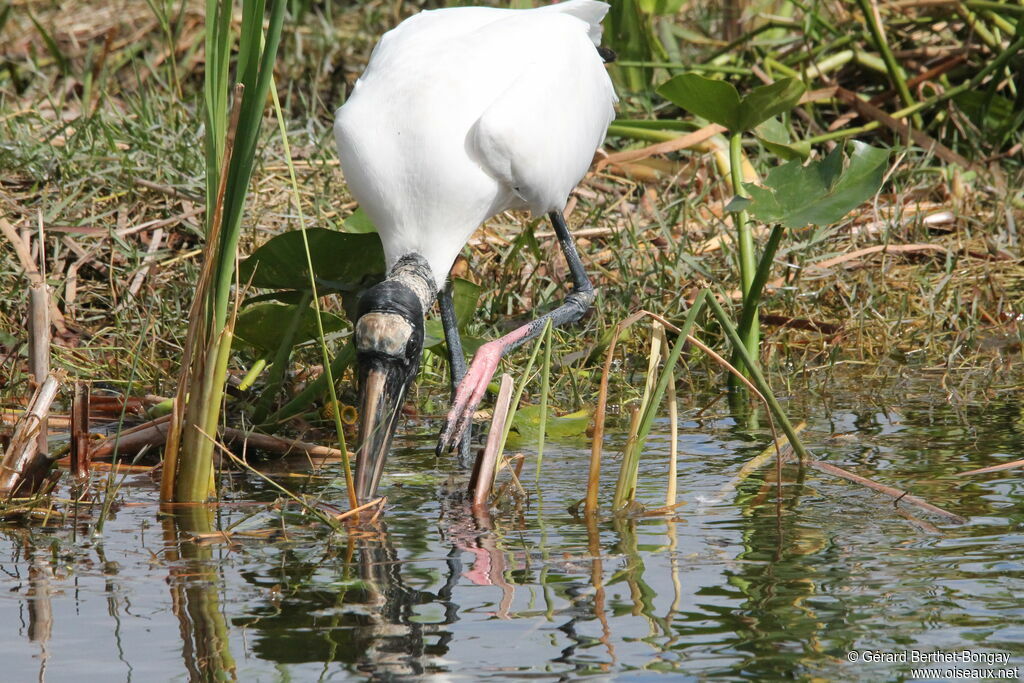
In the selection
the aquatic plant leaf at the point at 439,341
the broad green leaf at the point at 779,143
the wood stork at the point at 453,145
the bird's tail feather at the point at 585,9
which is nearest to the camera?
the wood stork at the point at 453,145

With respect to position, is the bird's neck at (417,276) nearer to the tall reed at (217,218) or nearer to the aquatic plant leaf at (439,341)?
the aquatic plant leaf at (439,341)

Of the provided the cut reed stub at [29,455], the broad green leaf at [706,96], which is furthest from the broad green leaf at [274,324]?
the broad green leaf at [706,96]

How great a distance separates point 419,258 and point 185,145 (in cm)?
215

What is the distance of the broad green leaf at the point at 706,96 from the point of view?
4.39 m

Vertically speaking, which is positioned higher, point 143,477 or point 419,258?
point 419,258

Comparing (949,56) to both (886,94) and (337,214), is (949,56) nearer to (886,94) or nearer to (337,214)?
(886,94)

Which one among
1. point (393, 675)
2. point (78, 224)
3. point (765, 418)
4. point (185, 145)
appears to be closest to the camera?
point (393, 675)

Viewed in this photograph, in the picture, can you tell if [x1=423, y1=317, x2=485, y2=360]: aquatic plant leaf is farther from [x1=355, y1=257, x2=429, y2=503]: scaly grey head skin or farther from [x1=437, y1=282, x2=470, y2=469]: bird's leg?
[x1=355, y1=257, x2=429, y2=503]: scaly grey head skin

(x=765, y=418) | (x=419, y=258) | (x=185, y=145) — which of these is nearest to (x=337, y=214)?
(x=185, y=145)

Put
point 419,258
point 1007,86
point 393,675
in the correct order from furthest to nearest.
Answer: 1. point 1007,86
2. point 419,258
3. point 393,675

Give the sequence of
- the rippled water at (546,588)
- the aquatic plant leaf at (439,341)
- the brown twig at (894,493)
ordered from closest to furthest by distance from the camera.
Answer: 1. the rippled water at (546,588)
2. the brown twig at (894,493)
3. the aquatic plant leaf at (439,341)

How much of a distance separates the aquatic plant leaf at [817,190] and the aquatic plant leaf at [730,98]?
0.97ft

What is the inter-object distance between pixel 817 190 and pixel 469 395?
1187 millimetres

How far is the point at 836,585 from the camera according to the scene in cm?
257
